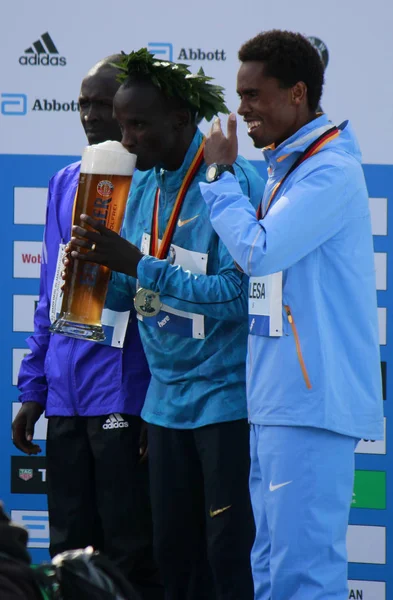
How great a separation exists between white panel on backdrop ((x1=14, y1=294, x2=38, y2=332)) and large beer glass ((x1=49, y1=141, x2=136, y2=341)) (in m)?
1.27

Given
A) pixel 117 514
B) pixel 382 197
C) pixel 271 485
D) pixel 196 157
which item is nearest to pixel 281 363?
pixel 271 485

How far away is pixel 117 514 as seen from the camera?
3152 mm

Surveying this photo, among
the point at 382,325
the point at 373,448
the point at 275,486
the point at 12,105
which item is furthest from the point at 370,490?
the point at 12,105

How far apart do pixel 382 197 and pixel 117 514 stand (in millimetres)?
1470

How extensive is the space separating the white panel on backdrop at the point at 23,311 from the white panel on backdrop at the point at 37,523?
698mm

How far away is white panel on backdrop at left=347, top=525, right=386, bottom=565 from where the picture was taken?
378 cm

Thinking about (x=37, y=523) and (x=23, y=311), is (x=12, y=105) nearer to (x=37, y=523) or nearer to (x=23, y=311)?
(x=23, y=311)

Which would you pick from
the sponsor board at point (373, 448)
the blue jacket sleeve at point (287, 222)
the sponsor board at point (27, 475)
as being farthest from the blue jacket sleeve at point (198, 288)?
the sponsor board at point (27, 475)

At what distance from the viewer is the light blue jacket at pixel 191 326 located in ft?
8.91

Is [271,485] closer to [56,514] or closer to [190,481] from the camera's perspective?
[190,481]

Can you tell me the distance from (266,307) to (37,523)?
1.85 m

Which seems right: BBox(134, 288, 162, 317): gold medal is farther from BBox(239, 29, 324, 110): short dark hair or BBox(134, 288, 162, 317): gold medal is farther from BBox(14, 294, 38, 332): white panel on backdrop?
BBox(14, 294, 38, 332): white panel on backdrop

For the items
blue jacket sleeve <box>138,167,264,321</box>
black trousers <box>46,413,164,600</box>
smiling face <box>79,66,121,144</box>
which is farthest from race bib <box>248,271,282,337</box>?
smiling face <box>79,66,121,144</box>

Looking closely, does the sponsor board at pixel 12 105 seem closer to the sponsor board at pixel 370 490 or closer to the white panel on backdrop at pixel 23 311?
the white panel on backdrop at pixel 23 311
